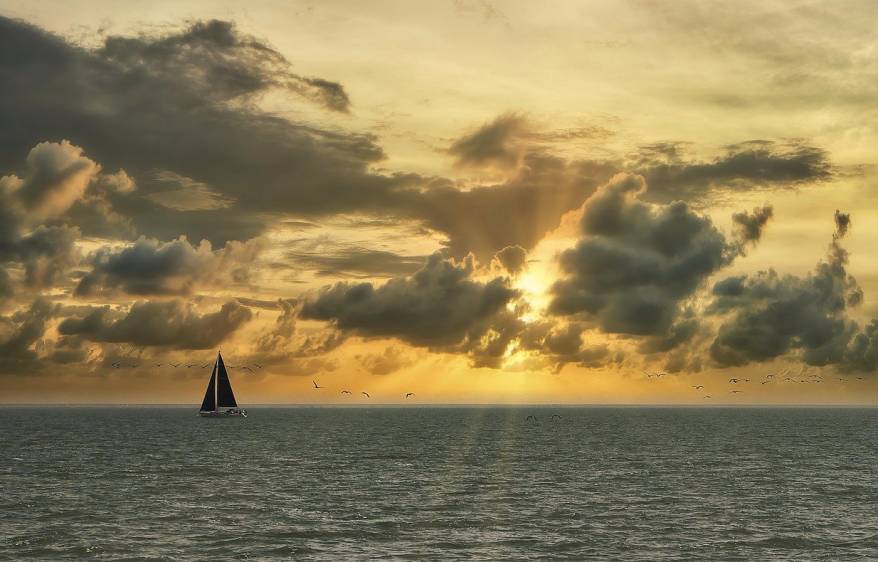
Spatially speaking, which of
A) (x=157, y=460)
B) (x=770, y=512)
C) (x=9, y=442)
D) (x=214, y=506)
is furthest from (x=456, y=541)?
(x=9, y=442)

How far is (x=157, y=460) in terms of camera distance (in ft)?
435

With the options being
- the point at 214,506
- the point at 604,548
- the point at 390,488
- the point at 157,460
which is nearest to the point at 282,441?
the point at 157,460

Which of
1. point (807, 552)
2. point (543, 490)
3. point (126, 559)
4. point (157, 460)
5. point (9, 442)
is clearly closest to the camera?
point (126, 559)

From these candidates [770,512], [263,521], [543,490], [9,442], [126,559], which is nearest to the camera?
[126,559]

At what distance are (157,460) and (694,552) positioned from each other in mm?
95955

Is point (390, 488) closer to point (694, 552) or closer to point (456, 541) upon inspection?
point (456, 541)

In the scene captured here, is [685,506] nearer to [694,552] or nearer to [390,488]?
[694,552]

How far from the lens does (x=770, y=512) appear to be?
77312 mm

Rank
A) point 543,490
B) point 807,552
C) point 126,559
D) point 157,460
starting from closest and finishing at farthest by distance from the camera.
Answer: point 126,559 < point 807,552 < point 543,490 < point 157,460

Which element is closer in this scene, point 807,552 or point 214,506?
point 807,552

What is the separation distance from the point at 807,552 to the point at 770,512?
1775cm

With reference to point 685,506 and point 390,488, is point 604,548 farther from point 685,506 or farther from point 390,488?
point 390,488

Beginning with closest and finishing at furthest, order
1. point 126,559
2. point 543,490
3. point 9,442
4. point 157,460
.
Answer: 1. point 126,559
2. point 543,490
3. point 157,460
4. point 9,442

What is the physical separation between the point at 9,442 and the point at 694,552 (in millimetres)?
165852
